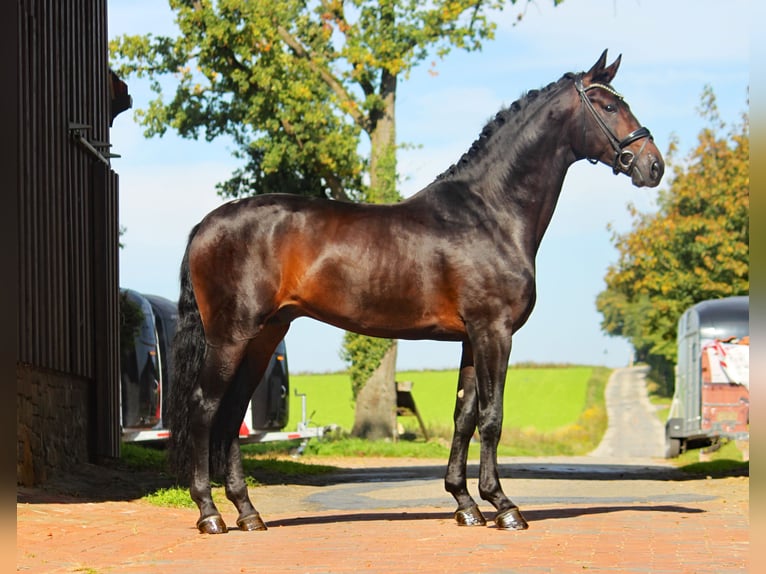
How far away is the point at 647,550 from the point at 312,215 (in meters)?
3.23

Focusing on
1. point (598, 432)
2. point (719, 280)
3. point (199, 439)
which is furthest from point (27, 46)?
point (598, 432)

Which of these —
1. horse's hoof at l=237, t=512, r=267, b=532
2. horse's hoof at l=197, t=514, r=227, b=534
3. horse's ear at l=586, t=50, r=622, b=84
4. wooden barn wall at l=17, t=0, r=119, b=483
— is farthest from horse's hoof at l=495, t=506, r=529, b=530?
wooden barn wall at l=17, t=0, r=119, b=483

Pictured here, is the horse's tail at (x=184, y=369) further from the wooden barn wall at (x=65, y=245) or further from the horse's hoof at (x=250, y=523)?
the wooden barn wall at (x=65, y=245)

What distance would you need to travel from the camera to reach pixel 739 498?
35.7 ft

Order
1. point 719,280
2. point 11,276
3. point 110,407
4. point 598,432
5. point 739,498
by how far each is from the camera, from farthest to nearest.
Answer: point 598,432 → point 719,280 → point 110,407 → point 739,498 → point 11,276

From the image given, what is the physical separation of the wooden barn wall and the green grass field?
25.3 meters

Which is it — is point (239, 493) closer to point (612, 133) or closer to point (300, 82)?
point (612, 133)

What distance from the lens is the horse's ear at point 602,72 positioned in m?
8.12

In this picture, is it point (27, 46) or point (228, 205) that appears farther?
point (27, 46)

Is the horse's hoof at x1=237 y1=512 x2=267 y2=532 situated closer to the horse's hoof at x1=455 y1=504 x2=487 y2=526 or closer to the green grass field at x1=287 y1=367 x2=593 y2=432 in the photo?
the horse's hoof at x1=455 y1=504 x2=487 y2=526

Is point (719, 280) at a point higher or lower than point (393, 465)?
higher

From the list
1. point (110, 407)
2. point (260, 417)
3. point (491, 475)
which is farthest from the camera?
point (260, 417)

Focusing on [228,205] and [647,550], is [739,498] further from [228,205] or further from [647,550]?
[228,205]

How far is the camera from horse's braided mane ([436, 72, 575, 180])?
8.30 metres
